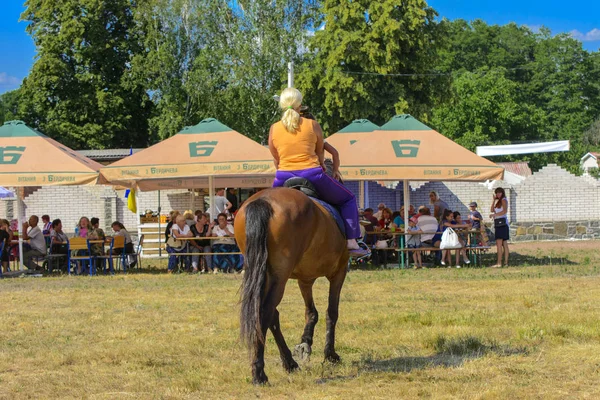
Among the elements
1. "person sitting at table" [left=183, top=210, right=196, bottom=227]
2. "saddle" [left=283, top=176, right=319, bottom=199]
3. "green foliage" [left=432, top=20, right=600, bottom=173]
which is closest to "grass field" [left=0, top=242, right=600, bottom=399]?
"saddle" [left=283, top=176, right=319, bottom=199]

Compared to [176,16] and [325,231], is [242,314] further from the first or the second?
[176,16]

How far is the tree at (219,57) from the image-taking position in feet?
135

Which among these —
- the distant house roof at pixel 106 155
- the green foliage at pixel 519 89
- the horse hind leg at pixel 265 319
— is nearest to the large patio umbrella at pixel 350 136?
the horse hind leg at pixel 265 319

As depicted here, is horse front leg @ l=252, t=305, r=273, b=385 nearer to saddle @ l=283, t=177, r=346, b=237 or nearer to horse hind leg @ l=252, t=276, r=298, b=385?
horse hind leg @ l=252, t=276, r=298, b=385

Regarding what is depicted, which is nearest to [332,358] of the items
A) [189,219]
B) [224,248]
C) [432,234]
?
[224,248]

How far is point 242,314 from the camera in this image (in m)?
6.35

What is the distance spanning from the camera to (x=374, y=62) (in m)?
34.5

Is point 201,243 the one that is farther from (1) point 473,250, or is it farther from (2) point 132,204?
(2) point 132,204

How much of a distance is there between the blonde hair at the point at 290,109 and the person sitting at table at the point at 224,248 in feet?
34.7

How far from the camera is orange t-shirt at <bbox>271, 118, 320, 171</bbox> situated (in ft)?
24.2

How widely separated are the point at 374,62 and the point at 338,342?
88.9 feet

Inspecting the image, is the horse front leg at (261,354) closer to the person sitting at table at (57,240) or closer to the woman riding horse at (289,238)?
the woman riding horse at (289,238)

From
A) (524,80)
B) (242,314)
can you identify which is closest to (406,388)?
(242,314)

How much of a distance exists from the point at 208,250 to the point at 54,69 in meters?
30.9
